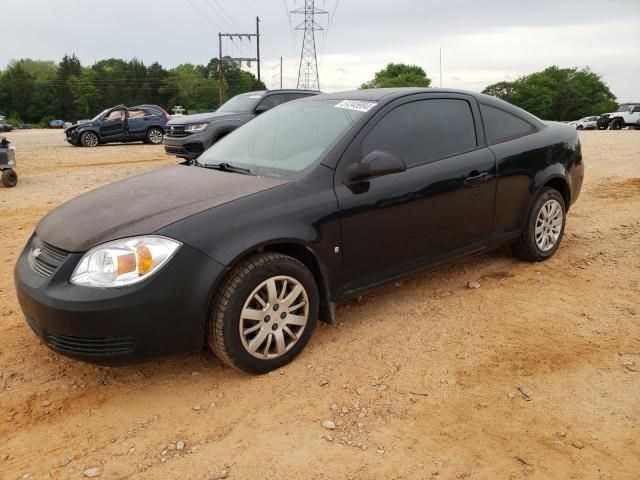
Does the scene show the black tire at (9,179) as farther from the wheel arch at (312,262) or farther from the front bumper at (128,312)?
the wheel arch at (312,262)

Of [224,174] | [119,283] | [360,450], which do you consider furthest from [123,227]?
[360,450]

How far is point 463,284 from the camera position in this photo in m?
4.28

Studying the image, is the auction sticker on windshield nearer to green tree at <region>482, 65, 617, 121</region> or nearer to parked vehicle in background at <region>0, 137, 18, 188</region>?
parked vehicle in background at <region>0, 137, 18, 188</region>

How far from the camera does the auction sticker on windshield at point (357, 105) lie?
353 cm

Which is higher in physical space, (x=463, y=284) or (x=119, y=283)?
(x=119, y=283)

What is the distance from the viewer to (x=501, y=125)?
4230mm

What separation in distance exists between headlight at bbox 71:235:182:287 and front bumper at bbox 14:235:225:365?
38 millimetres

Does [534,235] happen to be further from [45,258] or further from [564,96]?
[564,96]

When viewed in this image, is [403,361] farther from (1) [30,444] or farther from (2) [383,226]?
(1) [30,444]

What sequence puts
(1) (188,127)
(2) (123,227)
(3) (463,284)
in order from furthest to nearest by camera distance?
(1) (188,127) < (3) (463,284) < (2) (123,227)

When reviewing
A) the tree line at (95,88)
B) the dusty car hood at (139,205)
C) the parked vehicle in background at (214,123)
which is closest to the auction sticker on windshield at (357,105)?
the dusty car hood at (139,205)

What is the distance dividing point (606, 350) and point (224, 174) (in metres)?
2.64

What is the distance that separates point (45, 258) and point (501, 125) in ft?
11.2

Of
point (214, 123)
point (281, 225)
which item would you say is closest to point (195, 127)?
point (214, 123)
